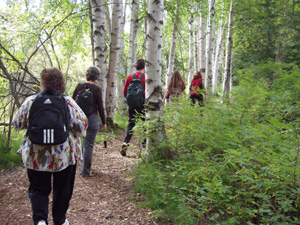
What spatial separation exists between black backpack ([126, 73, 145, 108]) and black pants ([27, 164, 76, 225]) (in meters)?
2.60

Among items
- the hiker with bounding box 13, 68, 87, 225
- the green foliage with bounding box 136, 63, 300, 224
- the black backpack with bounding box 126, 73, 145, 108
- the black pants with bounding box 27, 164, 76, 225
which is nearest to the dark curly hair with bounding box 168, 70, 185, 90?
the green foliage with bounding box 136, 63, 300, 224

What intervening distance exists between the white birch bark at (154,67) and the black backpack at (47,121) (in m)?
2.08

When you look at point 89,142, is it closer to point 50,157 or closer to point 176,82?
point 50,157

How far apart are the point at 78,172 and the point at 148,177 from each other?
1.82 metres

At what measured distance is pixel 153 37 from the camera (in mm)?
4250

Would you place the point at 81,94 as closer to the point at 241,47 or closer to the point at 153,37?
the point at 153,37

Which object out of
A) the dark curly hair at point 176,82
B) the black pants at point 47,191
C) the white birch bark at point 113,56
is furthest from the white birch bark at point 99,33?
the black pants at point 47,191

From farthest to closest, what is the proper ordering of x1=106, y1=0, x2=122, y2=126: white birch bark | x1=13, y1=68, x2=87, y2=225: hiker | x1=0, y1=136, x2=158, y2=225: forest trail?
x1=106, y1=0, x2=122, y2=126: white birch bark → x1=0, y1=136, x2=158, y2=225: forest trail → x1=13, y1=68, x2=87, y2=225: hiker

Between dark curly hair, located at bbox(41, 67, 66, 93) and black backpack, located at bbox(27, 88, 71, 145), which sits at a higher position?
dark curly hair, located at bbox(41, 67, 66, 93)

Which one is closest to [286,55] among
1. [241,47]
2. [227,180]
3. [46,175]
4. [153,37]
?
[241,47]

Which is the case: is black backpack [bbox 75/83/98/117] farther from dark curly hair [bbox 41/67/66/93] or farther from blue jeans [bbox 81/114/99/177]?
dark curly hair [bbox 41/67/66/93]

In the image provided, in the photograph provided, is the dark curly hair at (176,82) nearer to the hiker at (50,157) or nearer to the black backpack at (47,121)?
the hiker at (50,157)

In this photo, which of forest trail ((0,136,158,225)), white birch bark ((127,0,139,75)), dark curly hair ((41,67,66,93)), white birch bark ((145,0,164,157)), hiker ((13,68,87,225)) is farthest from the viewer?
white birch bark ((127,0,139,75))

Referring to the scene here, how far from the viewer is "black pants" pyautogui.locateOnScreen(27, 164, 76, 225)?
245 centimetres
